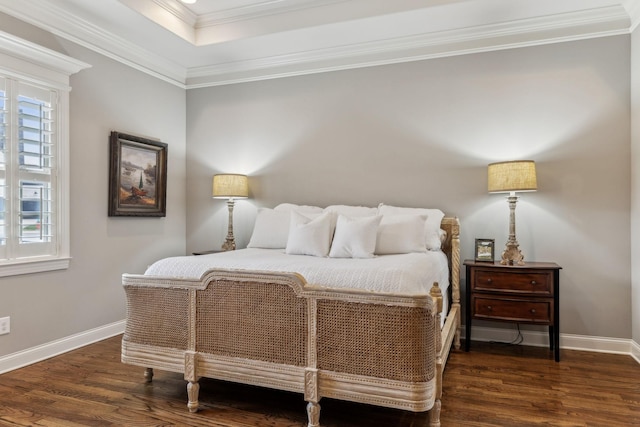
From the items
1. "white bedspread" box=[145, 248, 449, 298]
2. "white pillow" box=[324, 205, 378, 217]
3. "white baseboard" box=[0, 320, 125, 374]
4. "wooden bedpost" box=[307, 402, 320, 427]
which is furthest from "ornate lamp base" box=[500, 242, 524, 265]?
"white baseboard" box=[0, 320, 125, 374]

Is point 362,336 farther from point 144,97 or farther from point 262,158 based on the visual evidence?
point 144,97

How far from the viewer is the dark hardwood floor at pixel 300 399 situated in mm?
2133

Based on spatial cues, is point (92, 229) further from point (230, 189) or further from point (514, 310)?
point (514, 310)

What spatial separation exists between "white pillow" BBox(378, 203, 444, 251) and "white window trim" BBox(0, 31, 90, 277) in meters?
2.63

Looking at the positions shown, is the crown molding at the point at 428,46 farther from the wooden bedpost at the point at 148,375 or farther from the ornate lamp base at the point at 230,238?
the wooden bedpost at the point at 148,375

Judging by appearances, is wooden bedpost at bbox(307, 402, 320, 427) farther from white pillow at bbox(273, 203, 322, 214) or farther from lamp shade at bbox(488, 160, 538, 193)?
lamp shade at bbox(488, 160, 538, 193)

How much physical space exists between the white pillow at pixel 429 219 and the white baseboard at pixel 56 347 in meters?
2.70

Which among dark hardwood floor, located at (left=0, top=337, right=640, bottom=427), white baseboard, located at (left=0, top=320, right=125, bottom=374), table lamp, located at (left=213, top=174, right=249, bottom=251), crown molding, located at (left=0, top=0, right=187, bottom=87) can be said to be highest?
crown molding, located at (left=0, top=0, right=187, bottom=87)

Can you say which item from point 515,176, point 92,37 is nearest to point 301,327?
point 515,176

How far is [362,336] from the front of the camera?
1972 mm

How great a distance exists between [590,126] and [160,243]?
13.8ft

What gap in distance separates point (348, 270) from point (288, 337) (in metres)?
0.48

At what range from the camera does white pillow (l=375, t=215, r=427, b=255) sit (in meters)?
3.07

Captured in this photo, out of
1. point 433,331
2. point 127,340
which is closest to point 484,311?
point 433,331
